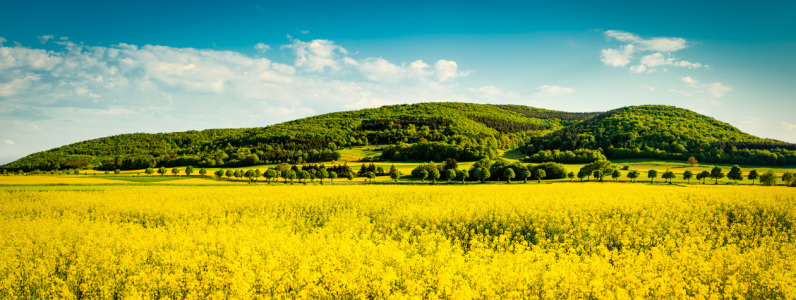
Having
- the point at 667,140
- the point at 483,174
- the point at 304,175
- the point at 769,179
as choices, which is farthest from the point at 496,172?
the point at 667,140

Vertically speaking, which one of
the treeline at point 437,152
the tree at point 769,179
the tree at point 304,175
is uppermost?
the treeline at point 437,152

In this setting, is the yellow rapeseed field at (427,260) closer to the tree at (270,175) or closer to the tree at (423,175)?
the tree at (270,175)

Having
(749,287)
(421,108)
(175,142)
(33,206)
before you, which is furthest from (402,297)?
(421,108)

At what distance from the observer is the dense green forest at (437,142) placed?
90.8 m

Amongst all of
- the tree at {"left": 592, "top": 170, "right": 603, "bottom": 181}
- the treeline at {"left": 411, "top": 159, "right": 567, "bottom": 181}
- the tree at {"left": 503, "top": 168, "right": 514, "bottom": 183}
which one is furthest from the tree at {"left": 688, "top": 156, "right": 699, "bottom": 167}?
the tree at {"left": 503, "top": 168, "right": 514, "bottom": 183}

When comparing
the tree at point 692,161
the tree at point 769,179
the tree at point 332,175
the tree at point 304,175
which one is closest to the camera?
the tree at point 769,179

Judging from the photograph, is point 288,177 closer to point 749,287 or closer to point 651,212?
point 651,212

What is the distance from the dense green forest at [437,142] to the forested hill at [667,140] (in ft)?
0.88

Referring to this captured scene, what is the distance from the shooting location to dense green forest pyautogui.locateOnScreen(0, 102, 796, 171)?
90.8 m

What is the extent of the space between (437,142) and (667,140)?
235 feet

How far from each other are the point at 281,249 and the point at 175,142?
175051mm

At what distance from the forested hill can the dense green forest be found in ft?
0.88

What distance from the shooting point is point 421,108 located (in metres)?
197

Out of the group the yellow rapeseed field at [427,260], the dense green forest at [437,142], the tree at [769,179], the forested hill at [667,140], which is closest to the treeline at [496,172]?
the tree at [769,179]
